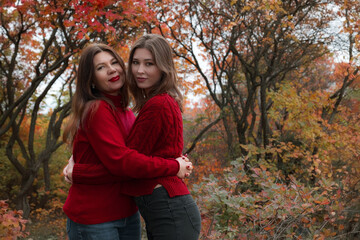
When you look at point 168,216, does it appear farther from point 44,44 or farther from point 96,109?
point 44,44

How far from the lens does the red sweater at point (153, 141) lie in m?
1.92

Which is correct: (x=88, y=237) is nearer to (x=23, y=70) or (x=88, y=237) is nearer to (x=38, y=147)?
(x=23, y=70)

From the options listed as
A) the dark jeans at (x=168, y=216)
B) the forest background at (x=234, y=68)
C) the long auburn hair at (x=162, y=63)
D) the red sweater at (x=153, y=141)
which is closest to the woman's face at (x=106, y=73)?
the long auburn hair at (x=162, y=63)

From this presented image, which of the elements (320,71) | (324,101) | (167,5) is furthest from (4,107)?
(320,71)

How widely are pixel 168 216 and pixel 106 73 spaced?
925mm

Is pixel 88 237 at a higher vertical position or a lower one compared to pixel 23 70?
lower

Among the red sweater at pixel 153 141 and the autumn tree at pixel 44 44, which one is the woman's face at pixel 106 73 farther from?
the autumn tree at pixel 44 44

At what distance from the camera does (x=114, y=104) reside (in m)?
2.20

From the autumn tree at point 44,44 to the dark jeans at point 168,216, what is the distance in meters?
4.10

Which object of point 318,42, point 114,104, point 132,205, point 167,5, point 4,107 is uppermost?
point 167,5

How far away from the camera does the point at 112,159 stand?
1.86m

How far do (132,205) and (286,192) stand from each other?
192 centimetres

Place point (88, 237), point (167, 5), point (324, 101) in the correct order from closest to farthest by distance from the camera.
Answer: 1. point (88, 237)
2. point (324, 101)
3. point (167, 5)

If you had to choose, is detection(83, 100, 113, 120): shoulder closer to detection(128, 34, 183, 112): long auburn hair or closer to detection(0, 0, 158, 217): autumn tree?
detection(128, 34, 183, 112): long auburn hair
